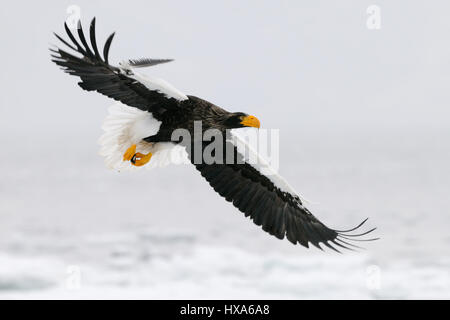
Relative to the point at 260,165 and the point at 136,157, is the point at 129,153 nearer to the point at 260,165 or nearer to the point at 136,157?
the point at 136,157

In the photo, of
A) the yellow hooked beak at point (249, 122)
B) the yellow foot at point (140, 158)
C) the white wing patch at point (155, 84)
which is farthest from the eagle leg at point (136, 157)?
the yellow hooked beak at point (249, 122)

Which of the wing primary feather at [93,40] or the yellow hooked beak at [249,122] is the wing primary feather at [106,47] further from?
the yellow hooked beak at [249,122]

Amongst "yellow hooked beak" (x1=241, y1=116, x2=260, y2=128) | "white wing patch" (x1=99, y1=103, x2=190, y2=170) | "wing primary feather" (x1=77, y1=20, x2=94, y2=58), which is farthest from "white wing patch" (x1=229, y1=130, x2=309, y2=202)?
"wing primary feather" (x1=77, y1=20, x2=94, y2=58)

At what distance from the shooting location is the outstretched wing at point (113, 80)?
681 centimetres

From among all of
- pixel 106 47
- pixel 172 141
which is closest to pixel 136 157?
pixel 172 141

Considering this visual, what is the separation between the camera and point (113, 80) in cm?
697

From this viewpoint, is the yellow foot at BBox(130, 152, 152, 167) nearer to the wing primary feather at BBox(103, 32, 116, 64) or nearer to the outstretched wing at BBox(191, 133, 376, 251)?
the outstretched wing at BBox(191, 133, 376, 251)

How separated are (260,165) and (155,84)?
4.64 feet

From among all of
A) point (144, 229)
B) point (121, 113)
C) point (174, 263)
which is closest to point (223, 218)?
point (144, 229)

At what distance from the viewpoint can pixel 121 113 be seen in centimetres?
787

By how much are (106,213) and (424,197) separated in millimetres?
12386

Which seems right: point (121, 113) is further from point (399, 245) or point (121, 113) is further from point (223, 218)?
point (223, 218)

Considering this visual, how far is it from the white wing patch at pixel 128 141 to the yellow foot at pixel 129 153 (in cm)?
5

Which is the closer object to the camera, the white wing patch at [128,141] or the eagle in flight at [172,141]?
the eagle in flight at [172,141]
